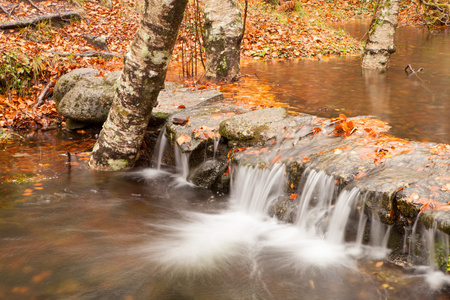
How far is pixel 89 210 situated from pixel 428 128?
4515 millimetres

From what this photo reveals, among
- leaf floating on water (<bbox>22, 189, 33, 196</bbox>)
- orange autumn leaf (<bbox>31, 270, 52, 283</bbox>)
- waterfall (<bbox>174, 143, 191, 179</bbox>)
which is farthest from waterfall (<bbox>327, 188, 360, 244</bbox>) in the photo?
leaf floating on water (<bbox>22, 189, 33, 196</bbox>)

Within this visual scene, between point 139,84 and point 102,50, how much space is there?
21.5ft

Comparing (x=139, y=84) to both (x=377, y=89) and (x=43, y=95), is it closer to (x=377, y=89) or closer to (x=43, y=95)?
(x=43, y=95)

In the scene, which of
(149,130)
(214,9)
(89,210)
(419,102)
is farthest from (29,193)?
(419,102)

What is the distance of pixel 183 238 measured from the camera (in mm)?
4441

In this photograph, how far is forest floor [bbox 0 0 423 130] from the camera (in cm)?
829

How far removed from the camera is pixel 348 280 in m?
3.51

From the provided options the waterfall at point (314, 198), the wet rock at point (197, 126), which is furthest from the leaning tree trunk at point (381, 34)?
the waterfall at point (314, 198)

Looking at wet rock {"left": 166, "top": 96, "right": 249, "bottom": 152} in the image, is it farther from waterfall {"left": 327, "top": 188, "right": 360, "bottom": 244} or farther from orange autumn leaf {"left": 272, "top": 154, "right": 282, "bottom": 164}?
waterfall {"left": 327, "top": 188, "right": 360, "bottom": 244}

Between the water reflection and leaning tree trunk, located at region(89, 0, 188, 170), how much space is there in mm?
2606

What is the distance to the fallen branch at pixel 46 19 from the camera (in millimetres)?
11203

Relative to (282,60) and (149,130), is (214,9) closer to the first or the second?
(149,130)

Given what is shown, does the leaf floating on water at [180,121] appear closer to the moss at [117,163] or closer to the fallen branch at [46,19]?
the moss at [117,163]

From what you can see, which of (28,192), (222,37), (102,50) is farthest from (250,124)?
(102,50)
